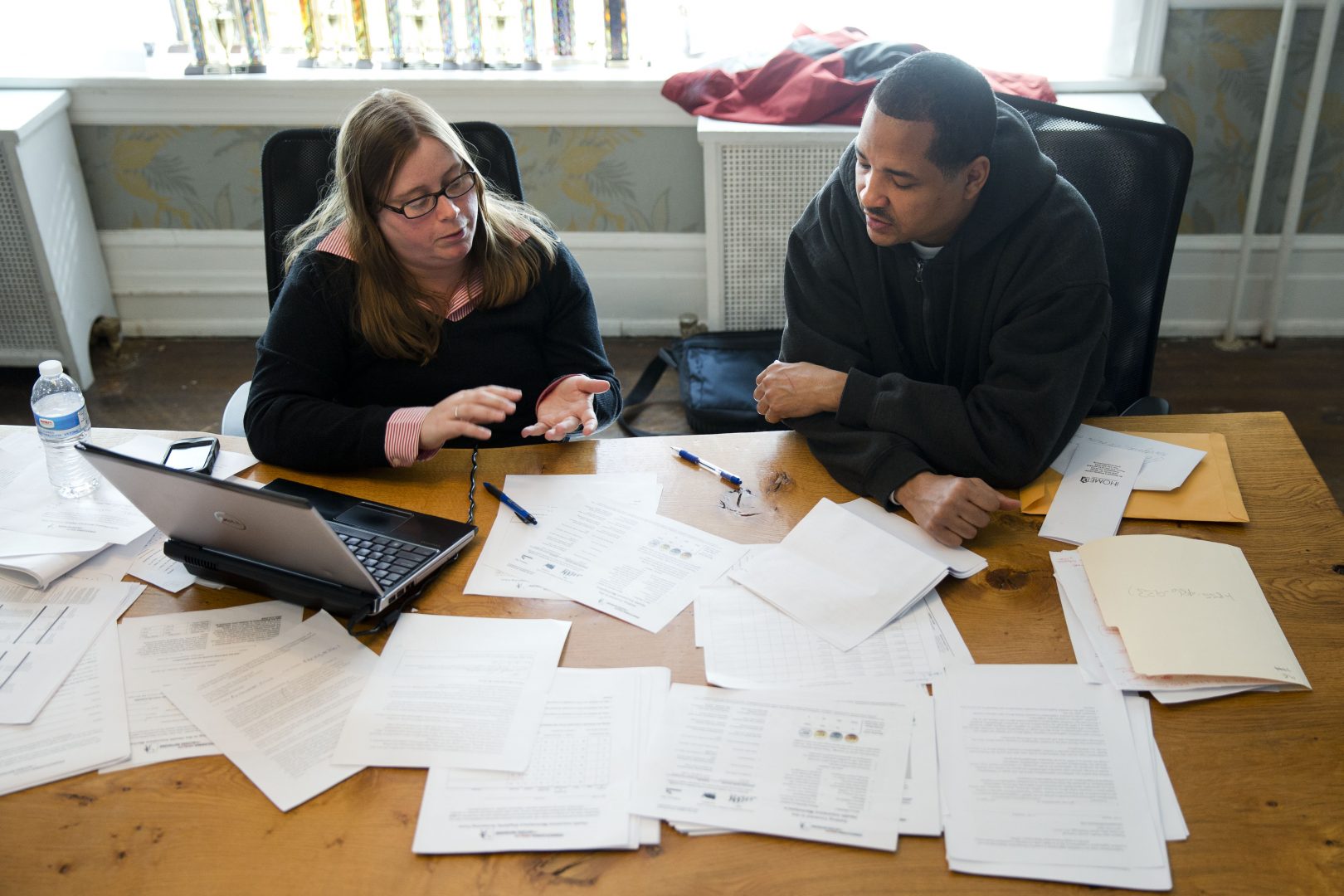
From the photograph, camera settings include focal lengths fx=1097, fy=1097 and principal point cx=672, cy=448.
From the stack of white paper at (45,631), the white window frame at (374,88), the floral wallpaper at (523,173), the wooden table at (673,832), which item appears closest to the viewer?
the wooden table at (673,832)

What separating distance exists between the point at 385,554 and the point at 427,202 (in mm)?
544

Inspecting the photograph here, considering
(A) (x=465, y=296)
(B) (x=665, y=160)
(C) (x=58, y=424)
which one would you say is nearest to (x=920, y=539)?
(A) (x=465, y=296)

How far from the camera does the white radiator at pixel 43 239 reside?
286 centimetres

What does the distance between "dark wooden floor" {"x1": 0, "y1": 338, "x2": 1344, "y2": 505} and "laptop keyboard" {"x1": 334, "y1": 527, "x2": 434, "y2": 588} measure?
151 centimetres

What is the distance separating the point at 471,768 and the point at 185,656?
373mm

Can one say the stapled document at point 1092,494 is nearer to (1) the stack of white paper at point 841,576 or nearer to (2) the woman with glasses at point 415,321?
(1) the stack of white paper at point 841,576

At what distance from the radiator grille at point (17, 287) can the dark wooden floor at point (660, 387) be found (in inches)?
6.0

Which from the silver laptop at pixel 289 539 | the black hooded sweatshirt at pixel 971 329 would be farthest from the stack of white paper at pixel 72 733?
the black hooded sweatshirt at pixel 971 329

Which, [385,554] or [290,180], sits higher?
[290,180]

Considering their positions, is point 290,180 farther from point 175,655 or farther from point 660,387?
point 660,387

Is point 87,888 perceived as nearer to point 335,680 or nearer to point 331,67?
point 335,680

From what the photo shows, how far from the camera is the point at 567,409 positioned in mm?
1560

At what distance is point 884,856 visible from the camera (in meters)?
0.93

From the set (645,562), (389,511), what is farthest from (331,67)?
(645,562)
